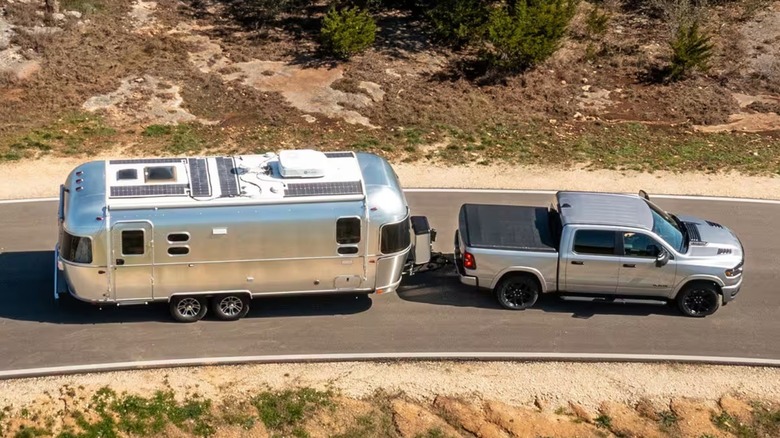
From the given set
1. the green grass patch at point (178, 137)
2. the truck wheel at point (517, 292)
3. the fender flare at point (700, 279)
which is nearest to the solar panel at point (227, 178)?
the truck wheel at point (517, 292)

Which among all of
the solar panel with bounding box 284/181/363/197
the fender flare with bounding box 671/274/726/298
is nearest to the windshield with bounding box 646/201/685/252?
the fender flare with bounding box 671/274/726/298

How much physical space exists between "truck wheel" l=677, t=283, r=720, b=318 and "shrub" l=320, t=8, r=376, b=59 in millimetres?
16910

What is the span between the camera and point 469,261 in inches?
713

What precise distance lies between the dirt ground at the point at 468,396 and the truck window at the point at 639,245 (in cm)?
227

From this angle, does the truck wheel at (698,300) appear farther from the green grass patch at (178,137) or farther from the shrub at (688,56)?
the shrub at (688,56)

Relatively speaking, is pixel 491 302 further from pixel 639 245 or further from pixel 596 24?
pixel 596 24

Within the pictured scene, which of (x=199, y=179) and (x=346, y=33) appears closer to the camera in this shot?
(x=199, y=179)

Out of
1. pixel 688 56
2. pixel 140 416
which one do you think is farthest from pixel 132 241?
pixel 688 56

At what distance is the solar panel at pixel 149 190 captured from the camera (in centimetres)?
1658

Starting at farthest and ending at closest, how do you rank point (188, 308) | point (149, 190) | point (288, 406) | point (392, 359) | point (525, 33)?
point (525, 33) < point (188, 308) < point (392, 359) < point (149, 190) < point (288, 406)

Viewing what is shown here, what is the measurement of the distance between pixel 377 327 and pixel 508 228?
343 centimetres

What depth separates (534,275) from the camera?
1822cm

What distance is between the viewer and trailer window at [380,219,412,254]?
17.4 meters

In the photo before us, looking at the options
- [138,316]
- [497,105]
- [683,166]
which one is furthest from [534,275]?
[497,105]
